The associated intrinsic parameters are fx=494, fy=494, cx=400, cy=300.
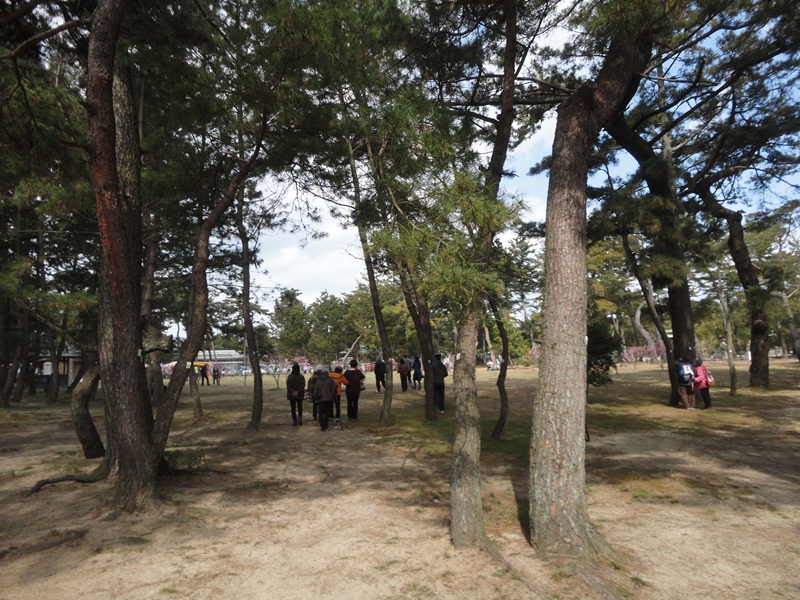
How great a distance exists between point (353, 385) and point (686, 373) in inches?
347

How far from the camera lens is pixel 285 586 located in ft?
12.9

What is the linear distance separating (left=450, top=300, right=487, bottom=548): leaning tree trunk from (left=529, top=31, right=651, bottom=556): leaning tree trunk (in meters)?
0.52

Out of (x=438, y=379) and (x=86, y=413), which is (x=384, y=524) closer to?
(x=86, y=413)

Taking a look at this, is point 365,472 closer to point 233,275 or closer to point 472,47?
Result: point 472,47

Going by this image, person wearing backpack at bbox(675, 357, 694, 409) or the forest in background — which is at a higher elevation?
the forest in background

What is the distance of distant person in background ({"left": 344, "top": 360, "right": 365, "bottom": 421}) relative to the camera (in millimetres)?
12320

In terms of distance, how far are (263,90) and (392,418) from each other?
852 cm

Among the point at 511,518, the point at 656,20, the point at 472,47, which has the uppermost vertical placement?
the point at 472,47

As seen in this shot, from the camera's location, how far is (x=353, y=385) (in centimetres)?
1246

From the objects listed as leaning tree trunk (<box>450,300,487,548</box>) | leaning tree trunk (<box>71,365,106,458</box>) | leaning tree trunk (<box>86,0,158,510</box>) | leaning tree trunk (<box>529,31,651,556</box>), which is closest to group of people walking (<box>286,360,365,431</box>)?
leaning tree trunk (<box>71,365,106,458</box>)

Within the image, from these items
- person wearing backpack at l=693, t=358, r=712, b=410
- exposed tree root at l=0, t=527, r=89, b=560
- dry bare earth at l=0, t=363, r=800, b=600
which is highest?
person wearing backpack at l=693, t=358, r=712, b=410

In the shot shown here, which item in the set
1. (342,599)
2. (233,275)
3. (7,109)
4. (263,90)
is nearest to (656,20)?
(263,90)

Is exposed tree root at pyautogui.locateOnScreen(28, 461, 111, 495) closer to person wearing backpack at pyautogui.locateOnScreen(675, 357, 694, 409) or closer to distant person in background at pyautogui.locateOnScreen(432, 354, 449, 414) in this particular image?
distant person in background at pyautogui.locateOnScreen(432, 354, 449, 414)

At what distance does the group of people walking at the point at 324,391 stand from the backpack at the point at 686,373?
8.55m
